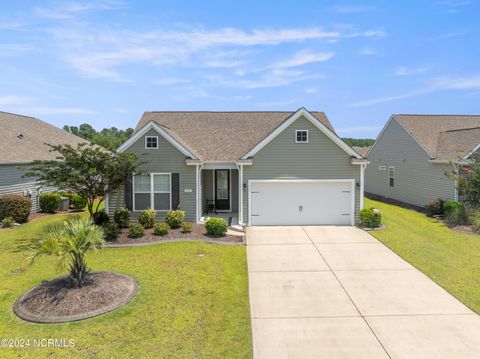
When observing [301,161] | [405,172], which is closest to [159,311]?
[301,161]

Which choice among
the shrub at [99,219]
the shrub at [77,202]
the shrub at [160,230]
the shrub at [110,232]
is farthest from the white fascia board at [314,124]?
the shrub at [77,202]

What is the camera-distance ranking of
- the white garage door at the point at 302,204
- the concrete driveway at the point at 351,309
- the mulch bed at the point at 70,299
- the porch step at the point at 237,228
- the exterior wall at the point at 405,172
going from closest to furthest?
the concrete driveway at the point at 351,309, the mulch bed at the point at 70,299, the porch step at the point at 237,228, the white garage door at the point at 302,204, the exterior wall at the point at 405,172

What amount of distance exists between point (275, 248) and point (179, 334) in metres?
6.54

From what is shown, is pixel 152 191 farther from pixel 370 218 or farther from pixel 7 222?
pixel 370 218

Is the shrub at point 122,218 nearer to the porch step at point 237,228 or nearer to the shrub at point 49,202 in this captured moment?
the porch step at point 237,228

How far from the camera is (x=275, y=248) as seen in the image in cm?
1212

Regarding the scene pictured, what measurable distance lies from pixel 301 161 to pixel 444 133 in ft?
44.1

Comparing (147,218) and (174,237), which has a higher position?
(147,218)

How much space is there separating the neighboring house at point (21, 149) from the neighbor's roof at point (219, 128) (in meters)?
6.99

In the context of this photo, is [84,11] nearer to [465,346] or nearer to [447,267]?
[465,346]

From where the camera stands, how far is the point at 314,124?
601 inches

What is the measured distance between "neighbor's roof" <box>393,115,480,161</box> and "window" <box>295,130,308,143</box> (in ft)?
31.6

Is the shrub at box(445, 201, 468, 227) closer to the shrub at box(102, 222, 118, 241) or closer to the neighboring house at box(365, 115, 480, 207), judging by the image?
the neighboring house at box(365, 115, 480, 207)

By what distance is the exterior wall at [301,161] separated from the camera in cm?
1544
